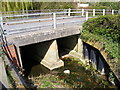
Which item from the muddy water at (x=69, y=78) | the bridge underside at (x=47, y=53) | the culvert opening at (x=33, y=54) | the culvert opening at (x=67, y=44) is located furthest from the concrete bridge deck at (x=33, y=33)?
the muddy water at (x=69, y=78)

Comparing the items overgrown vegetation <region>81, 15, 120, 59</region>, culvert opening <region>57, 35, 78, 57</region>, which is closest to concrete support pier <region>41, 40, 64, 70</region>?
culvert opening <region>57, 35, 78, 57</region>

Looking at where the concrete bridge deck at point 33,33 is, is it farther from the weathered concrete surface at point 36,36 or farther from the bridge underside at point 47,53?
the bridge underside at point 47,53

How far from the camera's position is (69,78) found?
24.7ft

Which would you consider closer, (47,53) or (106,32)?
(106,32)

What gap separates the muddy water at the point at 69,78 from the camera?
6766 mm

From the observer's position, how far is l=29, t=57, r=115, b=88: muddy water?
22.2 feet

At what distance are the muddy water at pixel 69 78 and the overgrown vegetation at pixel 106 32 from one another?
1923 mm

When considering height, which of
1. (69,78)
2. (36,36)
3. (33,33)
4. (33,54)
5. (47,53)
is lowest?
(69,78)

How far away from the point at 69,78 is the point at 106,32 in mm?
3424

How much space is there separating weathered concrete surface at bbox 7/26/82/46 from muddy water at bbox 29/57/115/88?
219 cm

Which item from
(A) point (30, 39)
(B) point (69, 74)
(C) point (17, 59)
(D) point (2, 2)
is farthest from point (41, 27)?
(D) point (2, 2)

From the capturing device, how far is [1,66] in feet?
13.1

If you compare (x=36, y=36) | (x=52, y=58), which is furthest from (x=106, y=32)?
(x=36, y=36)

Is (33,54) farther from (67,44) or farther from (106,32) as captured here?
(106,32)
